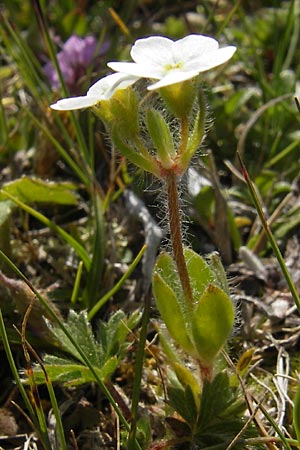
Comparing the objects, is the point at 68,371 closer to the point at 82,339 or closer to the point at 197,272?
the point at 82,339

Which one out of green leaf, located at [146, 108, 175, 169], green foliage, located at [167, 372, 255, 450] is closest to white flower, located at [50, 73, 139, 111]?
green leaf, located at [146, 108, 175, 169]

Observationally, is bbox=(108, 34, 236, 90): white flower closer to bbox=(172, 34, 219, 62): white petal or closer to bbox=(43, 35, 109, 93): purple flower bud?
bbox=(172, 34, 219, 62): white petal

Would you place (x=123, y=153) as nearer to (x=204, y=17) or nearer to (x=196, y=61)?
(x=196, y=61)

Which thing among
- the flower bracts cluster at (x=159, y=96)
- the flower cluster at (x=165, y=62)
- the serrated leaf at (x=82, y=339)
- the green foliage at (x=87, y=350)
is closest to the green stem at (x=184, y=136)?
the flower bracts cluster at (x=159, y=96)

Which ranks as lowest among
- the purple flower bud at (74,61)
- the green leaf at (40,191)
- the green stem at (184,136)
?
the green leaf at (40,191)

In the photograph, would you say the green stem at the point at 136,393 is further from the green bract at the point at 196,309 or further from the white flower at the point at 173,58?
the white flower at the point at 173,58

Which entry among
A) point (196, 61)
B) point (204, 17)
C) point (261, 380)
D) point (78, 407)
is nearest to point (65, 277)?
point (78, 407)
